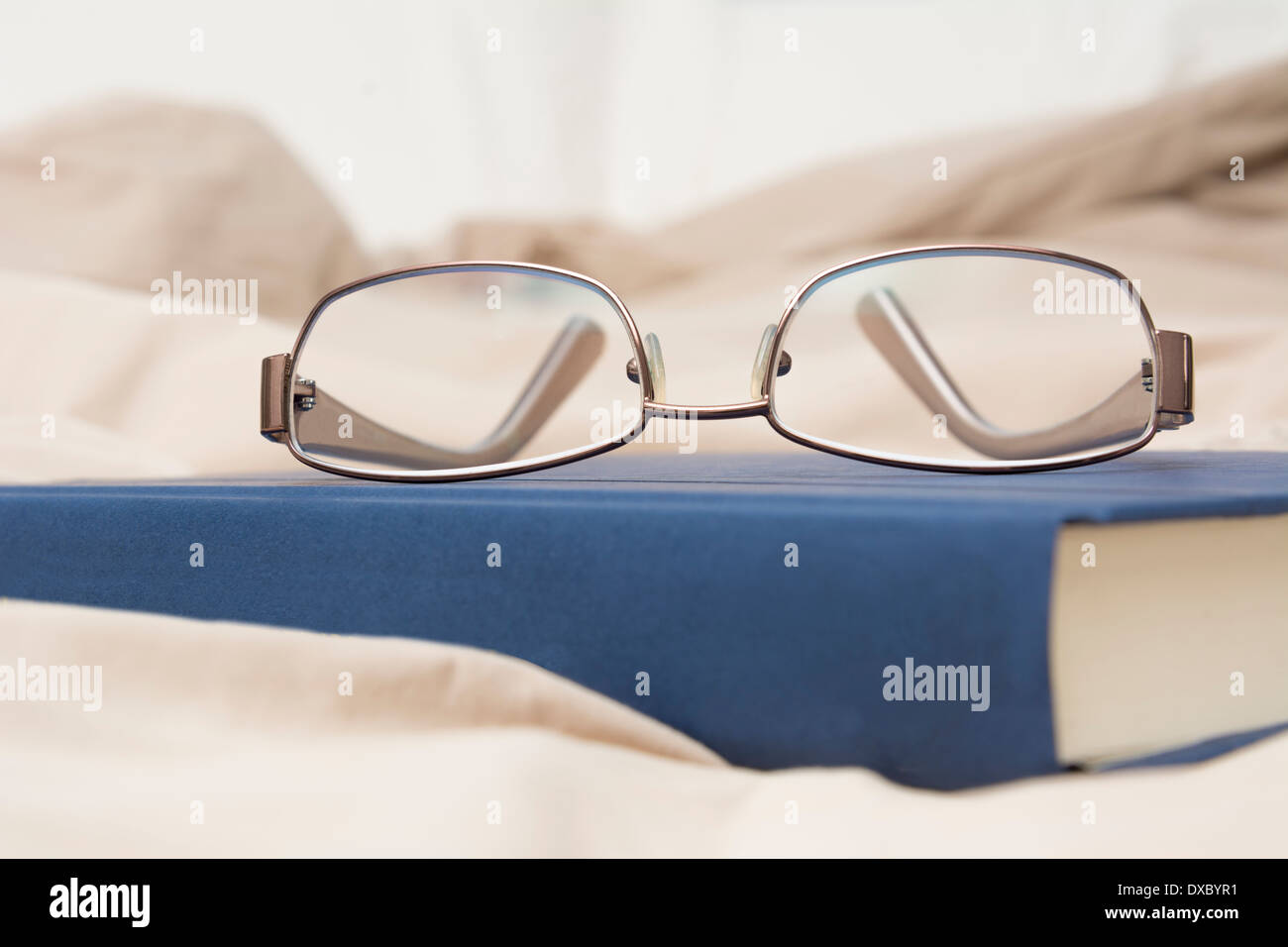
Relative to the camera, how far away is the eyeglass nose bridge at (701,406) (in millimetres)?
370

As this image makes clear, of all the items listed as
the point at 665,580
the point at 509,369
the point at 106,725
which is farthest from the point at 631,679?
the point at 509,369

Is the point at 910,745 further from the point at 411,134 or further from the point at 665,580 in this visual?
the point at 411,134

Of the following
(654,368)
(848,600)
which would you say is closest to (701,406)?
(654,368)

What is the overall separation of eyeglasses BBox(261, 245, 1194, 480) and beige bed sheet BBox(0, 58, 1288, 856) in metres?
0.06

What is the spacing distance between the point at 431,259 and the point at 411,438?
43 cm

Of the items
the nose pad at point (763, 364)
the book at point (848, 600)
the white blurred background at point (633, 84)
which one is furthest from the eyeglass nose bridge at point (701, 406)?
the white blurred background at point (633, 84)

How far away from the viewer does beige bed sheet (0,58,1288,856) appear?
19 cm

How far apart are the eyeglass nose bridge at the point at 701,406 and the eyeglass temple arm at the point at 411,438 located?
0.15 m

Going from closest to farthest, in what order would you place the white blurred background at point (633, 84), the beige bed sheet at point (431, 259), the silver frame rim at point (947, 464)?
the beige bed sheet at point (431, 259)
the silver frame rim at point (947, 464)
the white blurred background at point (633, 84)

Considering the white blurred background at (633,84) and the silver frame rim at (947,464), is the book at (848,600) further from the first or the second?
the white blurred background at (633,84)

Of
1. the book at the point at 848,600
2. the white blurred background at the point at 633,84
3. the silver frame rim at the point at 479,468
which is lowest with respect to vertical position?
the book at the point at 848,600

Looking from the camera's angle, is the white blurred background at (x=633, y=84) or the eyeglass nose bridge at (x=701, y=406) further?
the white blurred background at (x=633, y=84)

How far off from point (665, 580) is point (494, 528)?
5 cm

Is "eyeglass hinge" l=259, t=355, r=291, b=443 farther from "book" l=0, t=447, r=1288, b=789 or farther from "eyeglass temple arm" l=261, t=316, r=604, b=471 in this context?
"book" l=0, t=447, r=1288, b=789
